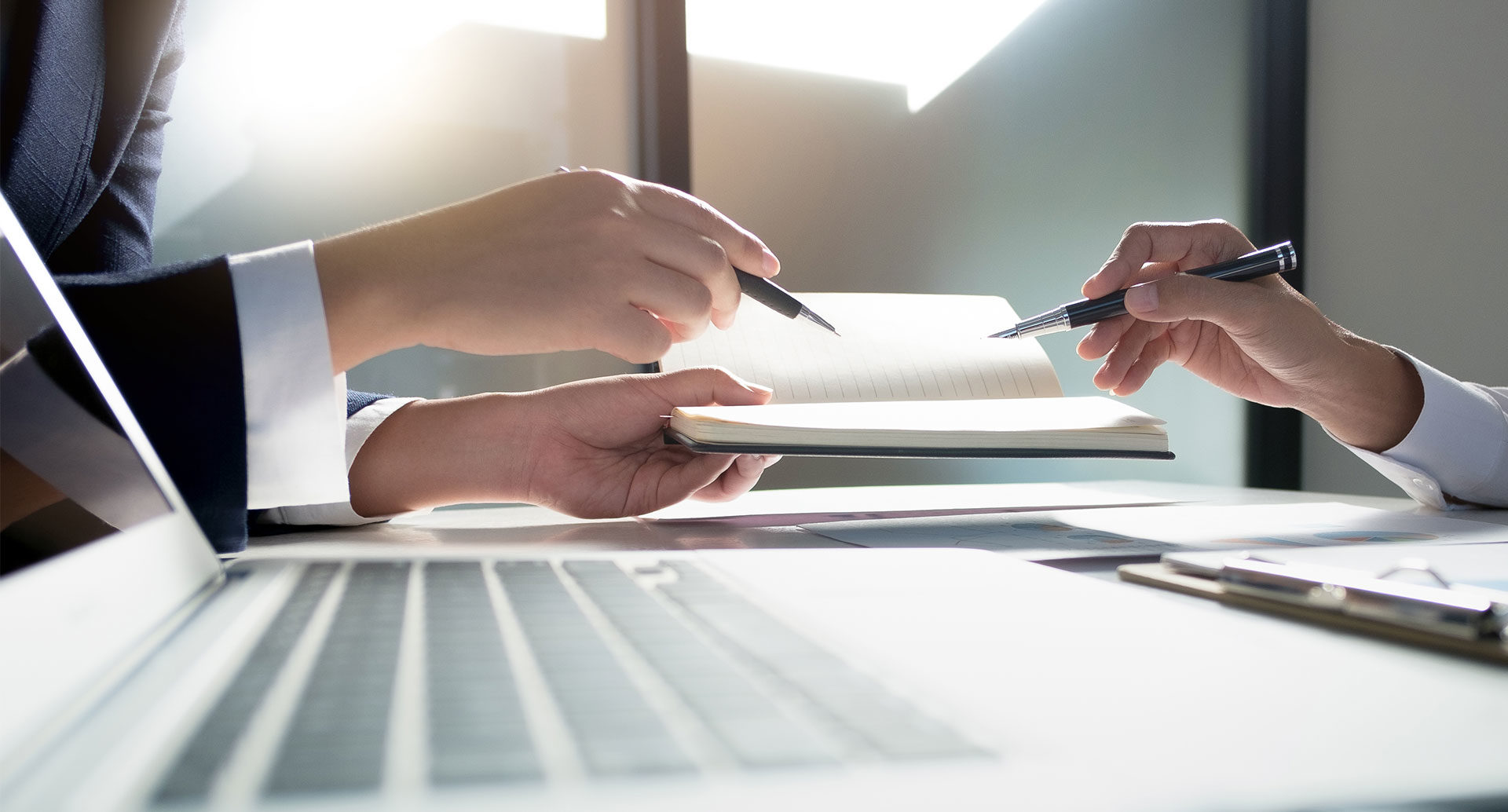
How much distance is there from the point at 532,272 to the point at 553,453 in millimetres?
213

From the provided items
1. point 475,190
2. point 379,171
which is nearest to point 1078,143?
point 475,190

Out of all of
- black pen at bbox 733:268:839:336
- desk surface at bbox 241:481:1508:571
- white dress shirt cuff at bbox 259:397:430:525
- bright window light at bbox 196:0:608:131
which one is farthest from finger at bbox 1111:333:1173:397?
bright window light at bbox 196:0:608:131

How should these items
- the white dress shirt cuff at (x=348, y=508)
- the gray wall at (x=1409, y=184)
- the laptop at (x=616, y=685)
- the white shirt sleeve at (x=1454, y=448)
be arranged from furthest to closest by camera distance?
1. the gray wall at (x=1409, y=184)
2. the white shirt sleeve at (x=1454, y=448)
3. the white dress shirt cuff at (x=348, y=508)
4. the laptop at (x=616, y=685)

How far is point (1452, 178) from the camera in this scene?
1.39 metres

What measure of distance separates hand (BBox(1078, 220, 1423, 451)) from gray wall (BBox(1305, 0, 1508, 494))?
2.47ft

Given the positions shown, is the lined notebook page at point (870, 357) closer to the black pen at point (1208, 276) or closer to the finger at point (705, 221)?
the black pen at point (1208, 276)

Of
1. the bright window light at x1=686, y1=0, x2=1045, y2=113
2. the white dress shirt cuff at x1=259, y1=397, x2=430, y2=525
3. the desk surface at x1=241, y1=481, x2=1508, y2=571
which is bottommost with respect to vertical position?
the desk surface at x1=241, y1=481, x2=1508, y2=571

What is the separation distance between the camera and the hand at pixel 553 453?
68 cm

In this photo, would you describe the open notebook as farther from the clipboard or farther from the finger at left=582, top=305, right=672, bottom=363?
the clipboard

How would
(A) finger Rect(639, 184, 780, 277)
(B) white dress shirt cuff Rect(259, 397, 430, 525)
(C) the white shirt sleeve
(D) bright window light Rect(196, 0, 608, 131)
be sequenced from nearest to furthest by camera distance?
(A) finger Rect(639, 184, 780, 277) < (B) white dress shirt cuff Rect(259, 397, 430, 525) < (C) the white shirt sleeve < (D) bright window light Rect(196, 0, 608, 131)

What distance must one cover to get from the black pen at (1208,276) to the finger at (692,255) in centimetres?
32

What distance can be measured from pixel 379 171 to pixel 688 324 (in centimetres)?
86

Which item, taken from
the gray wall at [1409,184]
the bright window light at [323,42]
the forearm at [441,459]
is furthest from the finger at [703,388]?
the gray wall at [1409,184]

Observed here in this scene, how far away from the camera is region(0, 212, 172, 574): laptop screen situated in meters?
0.24
